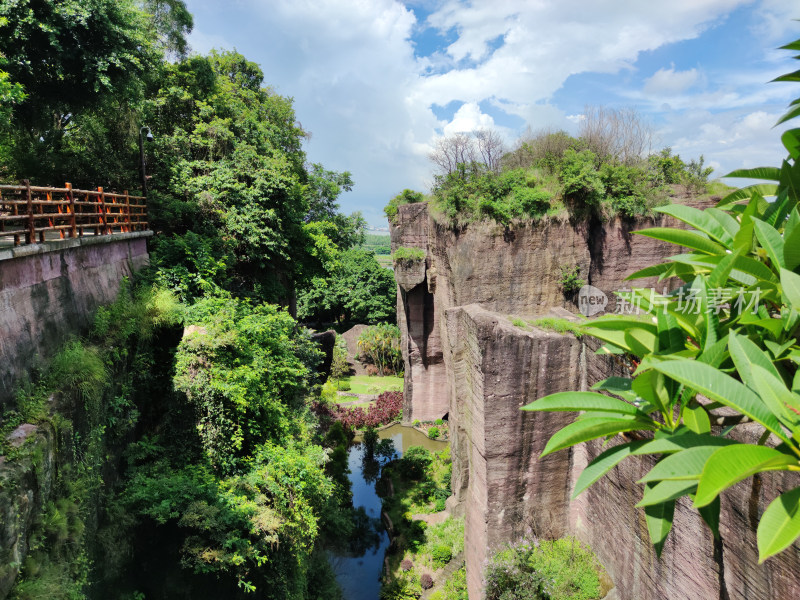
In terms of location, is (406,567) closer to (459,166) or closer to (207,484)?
(207,484)

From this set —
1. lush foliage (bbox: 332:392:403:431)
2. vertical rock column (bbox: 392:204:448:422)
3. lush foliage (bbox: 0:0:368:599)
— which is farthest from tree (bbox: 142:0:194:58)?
lush foliage (bbox: 332:392:403:431)

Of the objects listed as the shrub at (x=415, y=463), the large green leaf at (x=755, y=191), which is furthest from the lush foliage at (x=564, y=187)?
the large green leaf at (x=755, y=191)

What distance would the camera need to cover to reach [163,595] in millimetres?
6148

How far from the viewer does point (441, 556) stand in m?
10.4

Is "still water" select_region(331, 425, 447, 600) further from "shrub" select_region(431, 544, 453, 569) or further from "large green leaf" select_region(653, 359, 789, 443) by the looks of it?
"large green leaf" select_region(653, 359, 789, 443)

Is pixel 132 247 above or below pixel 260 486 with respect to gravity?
above

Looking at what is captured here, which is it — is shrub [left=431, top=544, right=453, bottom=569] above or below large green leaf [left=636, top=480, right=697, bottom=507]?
below

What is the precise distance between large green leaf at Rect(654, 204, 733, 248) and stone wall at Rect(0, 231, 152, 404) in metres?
6.65

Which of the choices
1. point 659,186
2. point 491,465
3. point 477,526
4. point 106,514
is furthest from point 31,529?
point 659,186

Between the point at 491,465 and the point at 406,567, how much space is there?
16.2ft

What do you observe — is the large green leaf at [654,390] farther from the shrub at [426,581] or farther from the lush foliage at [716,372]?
the shrub at [426,581]

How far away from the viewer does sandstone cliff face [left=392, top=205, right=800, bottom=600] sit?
4.16 meters

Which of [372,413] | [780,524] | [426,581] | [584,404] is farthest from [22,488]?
[372,413]

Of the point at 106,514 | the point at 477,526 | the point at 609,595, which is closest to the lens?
the point at 106,514
